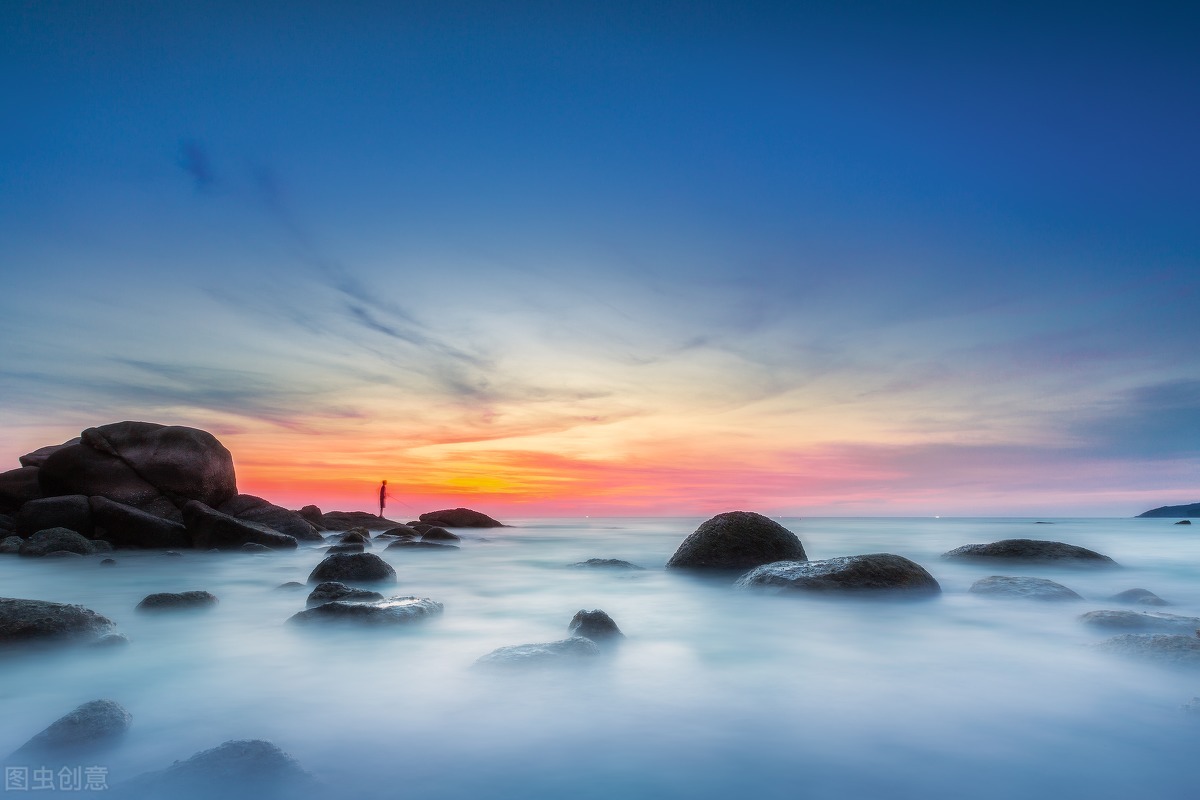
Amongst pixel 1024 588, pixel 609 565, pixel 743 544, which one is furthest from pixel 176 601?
pixel 1024 588

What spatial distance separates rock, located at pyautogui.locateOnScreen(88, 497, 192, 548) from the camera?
17.3 meters

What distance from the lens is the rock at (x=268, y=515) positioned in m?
21.6

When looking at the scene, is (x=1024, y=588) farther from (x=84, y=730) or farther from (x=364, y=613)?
(x=84, y=730)

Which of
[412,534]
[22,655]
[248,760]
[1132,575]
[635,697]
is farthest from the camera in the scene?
[412,534]

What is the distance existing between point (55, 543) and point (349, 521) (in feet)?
69.1

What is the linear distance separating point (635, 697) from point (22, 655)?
4805 mm

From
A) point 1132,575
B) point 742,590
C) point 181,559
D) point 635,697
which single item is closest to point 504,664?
point 635,697

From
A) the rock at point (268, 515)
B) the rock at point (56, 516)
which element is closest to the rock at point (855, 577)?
the rock at point (268, 515)

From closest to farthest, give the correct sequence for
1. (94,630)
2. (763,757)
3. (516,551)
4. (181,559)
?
(763,757), (94,630), (181,559), (516,551)

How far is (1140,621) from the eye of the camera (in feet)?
20.3

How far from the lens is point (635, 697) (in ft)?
13.8

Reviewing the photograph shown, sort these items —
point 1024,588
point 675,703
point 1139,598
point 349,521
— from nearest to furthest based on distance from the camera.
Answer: point 675,703, point 1139,598, point 1024,588, point 349,521

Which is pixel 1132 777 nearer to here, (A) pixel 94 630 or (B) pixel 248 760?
(B) pixel 248 760

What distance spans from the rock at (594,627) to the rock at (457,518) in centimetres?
3128
